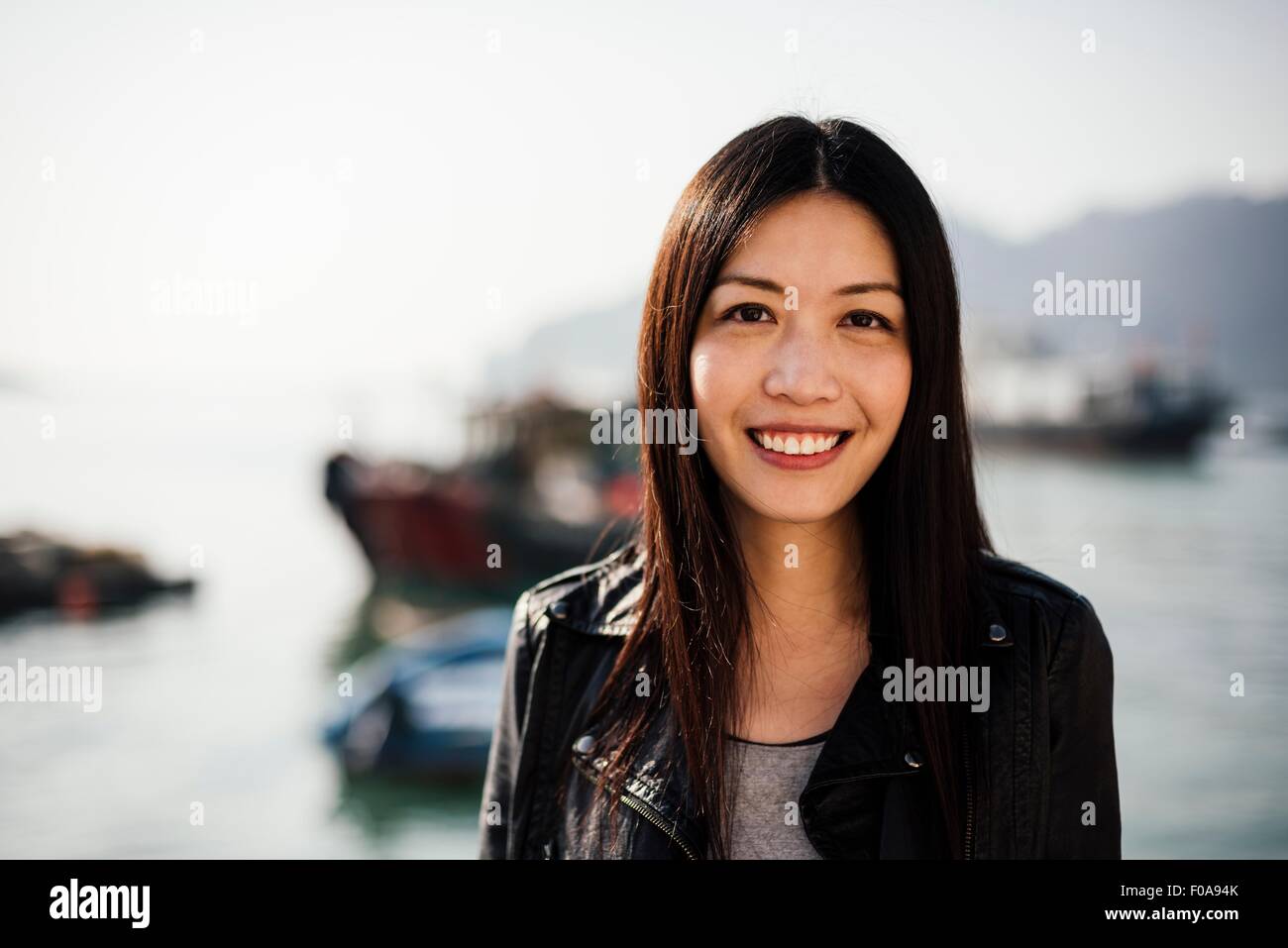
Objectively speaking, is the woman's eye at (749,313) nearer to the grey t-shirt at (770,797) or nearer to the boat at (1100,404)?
the grey t-shirt at (770,797)

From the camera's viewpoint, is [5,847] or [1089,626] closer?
[1089,626]

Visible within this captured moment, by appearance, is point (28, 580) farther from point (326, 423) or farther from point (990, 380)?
point (990, 380)

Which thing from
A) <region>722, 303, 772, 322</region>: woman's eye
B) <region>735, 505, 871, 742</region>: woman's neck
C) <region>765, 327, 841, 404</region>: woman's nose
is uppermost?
<region>722, 303, 772, 322</region>: woman's eye

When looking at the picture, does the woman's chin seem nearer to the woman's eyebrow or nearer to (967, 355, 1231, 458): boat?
the woman's eyebrow

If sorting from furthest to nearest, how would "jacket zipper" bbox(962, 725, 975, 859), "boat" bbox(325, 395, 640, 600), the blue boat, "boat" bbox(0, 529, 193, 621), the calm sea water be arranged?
1. "boat" bbox(325, 395, 640, 600)
2. "boat" bbox(0, 529, 193, 621)
3. the calm sea water
4. the blue boat
5. "jacket zipper" bbox(962, 725, 975, 859)

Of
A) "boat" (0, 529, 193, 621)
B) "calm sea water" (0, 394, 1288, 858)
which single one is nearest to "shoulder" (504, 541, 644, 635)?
"calm sea water" (0, 394, 1288, 858)

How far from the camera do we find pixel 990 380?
679 inches

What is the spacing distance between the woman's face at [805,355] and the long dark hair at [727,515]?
24 millimetres

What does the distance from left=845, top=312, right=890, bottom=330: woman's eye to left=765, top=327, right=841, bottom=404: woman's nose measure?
0.16 feet

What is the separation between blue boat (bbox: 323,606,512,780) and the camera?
8.32 meters

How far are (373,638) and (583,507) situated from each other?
3.81 meters

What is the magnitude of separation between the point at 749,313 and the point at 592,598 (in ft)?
1.52

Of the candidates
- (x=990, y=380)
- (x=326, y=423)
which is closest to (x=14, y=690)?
(x=326, y=423)

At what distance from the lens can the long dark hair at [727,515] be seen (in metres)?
1.28
